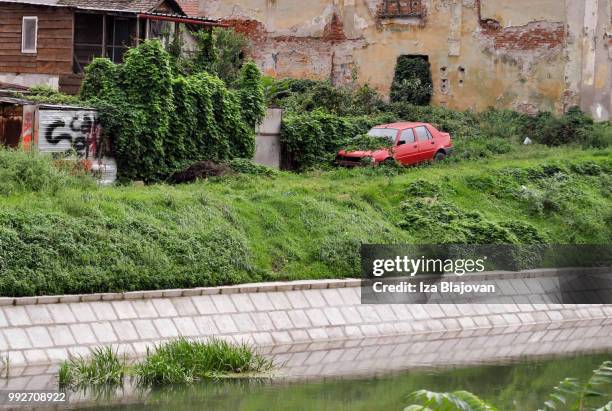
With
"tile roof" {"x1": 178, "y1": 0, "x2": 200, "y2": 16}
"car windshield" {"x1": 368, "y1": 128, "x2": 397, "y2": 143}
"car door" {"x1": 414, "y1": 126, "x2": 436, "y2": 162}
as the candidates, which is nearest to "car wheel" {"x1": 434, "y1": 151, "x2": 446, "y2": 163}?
"car door" {"x1": 414, "y1": 126, "x2": 436, "y2": 162}

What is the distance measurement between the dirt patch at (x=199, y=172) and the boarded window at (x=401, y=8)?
15.7 m

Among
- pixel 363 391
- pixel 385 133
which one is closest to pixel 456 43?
pixel 385 133

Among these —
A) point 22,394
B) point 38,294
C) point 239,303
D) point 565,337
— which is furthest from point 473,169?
point 22,394

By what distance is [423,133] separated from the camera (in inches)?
1438

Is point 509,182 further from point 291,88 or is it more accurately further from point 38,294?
point 38,294

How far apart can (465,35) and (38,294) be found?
26418 mm

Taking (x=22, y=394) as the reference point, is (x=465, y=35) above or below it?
above

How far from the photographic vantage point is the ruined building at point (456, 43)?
141 feet

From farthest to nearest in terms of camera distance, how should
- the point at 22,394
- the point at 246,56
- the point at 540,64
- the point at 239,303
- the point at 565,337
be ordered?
the point at 246,56, the point at 540,64, the point at 565,337, the point at 239,303, the point at 22,394

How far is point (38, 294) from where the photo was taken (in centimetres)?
2117

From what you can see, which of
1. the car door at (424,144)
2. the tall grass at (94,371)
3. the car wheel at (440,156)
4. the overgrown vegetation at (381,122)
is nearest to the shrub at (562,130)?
the overgrown vegetation at (381,122)

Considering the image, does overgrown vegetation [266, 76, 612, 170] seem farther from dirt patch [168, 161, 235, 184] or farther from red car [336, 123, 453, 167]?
dirt patch [168, 161, 235, 184]

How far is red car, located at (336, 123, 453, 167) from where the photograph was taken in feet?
115

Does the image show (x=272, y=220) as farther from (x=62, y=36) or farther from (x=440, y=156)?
(x=62, y=36)
